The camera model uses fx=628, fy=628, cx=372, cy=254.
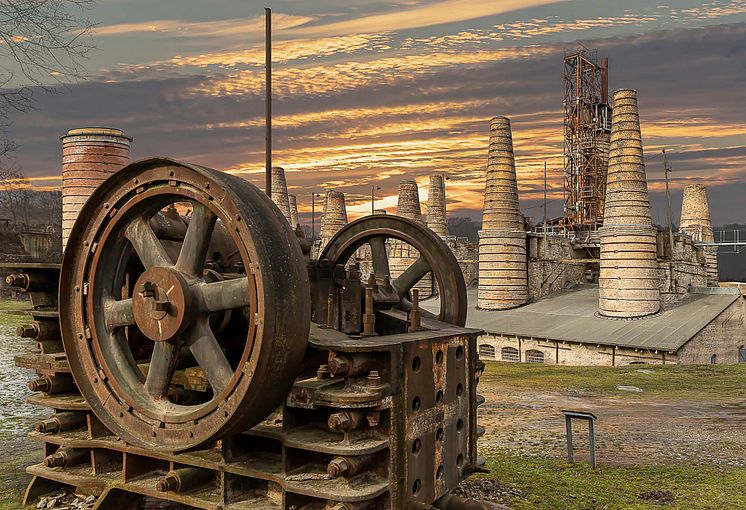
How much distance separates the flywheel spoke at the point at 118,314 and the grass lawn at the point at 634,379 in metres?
10.2

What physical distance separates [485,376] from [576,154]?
101 ft

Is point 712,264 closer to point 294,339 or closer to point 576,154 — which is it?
point 576,154

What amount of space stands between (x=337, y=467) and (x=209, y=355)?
38.2 inches

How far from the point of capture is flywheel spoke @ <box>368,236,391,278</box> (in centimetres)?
622

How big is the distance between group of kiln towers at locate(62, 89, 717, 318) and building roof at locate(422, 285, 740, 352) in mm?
920

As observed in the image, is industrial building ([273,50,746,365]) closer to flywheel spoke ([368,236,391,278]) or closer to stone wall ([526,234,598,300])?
stone wall ([526,234,598,300])

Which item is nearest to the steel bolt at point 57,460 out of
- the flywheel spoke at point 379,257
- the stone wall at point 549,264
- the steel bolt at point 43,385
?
the steel bolt at point 43,385

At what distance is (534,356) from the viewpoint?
24.1m

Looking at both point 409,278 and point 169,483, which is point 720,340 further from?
point 169,483

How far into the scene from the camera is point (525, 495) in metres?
5.61

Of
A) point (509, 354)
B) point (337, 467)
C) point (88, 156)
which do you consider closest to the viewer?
point (337, 467)

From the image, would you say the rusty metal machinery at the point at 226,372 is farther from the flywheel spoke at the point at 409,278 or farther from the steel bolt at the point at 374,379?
the flywheel spoke at the point at 409,278

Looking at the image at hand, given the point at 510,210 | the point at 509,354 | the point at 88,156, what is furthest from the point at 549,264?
the point at 88,156

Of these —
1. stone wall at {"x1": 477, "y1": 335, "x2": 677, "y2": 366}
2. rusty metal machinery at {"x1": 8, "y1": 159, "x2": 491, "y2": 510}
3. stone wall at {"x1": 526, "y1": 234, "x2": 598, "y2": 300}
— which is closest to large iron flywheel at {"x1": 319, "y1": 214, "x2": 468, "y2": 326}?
rusty metal machinery at {"x1": 8, "y1": 159, "x2": 491, "y2": 510}
